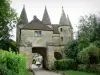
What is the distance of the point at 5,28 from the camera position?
88.7 ft

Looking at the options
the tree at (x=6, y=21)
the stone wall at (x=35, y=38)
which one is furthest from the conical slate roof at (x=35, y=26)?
the tree at (x=6, y=21)

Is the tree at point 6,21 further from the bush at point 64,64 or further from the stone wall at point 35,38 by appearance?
the bush at point 64,64

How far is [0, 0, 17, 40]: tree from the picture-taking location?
74.7 ft

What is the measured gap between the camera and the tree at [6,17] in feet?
74.7

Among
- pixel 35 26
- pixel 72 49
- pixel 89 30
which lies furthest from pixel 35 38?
pixel 89 30

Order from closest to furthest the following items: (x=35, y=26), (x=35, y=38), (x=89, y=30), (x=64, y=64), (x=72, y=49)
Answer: (x=89, y=30)
(x=64, y=64)
(x=35, y=38)
(x=35, y=26)
(x=72, y=49)

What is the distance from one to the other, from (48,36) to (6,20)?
11050mm

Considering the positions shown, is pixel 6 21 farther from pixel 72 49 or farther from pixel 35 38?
pixel 72 49

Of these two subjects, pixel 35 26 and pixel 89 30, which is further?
pixel 35 26

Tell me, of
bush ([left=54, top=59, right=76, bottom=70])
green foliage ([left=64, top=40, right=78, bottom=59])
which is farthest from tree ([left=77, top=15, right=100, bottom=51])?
green foliage ([left=64, top=40, right=78, bottom=59])

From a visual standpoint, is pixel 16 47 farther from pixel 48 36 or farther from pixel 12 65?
pixel 12 65

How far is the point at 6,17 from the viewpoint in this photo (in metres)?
24.5

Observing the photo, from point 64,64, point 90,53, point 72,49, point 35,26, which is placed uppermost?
point 35,26

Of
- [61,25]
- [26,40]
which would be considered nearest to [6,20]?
[26,40]
